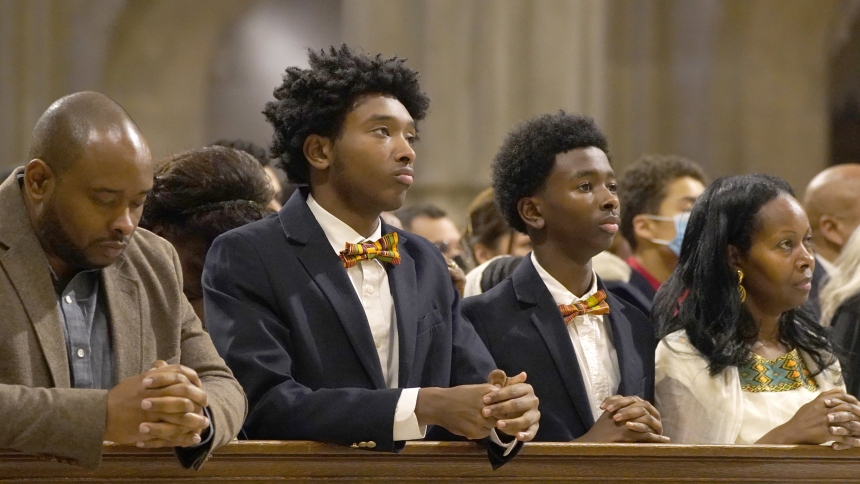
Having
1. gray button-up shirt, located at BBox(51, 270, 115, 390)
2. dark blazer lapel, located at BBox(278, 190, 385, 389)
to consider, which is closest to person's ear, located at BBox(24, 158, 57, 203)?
gray button-up shirt, located at BBox(51, 270, 115, 390)

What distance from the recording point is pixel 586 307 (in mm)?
3279

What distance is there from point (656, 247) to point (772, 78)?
5495 millimetres

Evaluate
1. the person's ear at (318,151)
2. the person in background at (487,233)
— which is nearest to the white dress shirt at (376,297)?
the person's ear at (318,151)

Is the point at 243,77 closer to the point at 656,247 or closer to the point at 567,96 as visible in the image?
the point at 567,96

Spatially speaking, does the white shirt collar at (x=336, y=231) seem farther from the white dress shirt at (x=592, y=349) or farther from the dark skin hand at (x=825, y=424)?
→ the dark skin hand at (x=825, y=424)

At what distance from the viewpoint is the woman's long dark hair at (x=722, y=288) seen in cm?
331

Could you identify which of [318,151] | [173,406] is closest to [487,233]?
[318,151]

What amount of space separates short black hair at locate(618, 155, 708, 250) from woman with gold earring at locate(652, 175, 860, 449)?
5.74ft

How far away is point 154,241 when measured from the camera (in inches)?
104

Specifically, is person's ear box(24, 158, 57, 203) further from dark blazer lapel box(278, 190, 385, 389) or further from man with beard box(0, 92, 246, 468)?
dark blazer lapel box(278, 190, 385, 389)

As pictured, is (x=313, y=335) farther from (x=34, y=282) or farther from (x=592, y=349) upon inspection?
(x=592, y=349)

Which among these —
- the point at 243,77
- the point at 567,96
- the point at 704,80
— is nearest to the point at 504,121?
the point at 567,96

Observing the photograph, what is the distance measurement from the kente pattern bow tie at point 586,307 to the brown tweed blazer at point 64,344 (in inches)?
42.4

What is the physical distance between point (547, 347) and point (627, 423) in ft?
1.27
